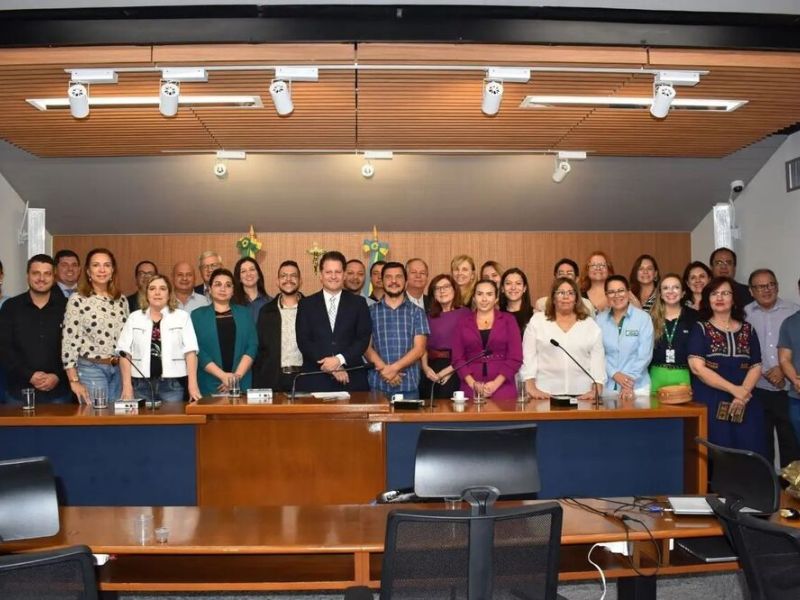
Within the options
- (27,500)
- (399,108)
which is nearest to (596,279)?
(399,108)

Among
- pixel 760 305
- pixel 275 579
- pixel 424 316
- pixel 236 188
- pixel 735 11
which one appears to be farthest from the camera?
pixel 236 188

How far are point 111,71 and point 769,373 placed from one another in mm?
5077

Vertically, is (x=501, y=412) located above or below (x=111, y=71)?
below

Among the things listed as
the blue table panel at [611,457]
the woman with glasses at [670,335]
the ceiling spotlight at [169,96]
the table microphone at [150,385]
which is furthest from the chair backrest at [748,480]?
the ceiling spotlight at [169,96]

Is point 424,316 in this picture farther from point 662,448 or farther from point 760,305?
point 760,305

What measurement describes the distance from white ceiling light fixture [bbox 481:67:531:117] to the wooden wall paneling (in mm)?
4091

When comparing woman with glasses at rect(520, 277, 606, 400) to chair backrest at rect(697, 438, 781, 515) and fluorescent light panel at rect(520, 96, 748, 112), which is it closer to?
fluorescent light panel at rect(520, 96, 748, 112)

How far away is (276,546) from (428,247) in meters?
7.27

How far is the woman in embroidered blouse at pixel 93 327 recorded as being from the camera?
5398mm

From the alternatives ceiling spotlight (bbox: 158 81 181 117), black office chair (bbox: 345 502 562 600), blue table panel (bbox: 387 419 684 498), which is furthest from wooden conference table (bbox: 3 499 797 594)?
ceiling spotlight (bbox: 158 81 181 117)

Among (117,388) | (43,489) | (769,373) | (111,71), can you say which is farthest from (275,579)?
(769,373)

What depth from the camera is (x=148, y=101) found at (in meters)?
6.12

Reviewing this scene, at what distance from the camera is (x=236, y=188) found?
8781 millimetres

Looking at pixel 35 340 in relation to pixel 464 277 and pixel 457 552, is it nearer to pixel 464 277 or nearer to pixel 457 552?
pixel 464 277
